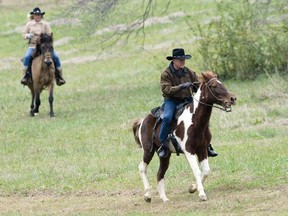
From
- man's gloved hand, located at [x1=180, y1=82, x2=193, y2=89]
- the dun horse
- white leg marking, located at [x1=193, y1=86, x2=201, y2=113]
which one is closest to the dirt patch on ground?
white leg marking, located at [x1=193, y1=86, x2=201, y2=113]

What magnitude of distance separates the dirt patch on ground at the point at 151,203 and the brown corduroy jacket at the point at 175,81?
1582 mm

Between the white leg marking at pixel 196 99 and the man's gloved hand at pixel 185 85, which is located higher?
the man's gloved hand at pixel 185 85

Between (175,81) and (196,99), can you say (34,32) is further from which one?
(196,99)

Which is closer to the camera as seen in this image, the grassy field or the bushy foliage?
the grassy field

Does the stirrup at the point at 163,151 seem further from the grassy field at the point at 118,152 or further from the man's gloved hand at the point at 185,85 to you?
the man's gloved hand at the point at 185,85

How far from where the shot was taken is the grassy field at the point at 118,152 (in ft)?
45.4

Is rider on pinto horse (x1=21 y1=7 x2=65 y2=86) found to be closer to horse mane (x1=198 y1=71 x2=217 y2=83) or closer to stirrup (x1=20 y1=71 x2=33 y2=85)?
stirrup (x1=20 y1=71 x2=33 y2=85)

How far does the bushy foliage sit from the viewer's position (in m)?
28.6

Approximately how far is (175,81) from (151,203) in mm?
1920

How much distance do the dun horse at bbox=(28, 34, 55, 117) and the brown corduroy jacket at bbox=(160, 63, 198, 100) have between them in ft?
40.6

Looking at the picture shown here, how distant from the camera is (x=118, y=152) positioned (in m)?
19.3

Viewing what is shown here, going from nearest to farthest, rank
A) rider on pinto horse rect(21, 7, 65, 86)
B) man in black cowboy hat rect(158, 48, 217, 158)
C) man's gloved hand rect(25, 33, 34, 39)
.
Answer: man in black cowboy hat rect(158, 48, 217, 158), man's gloved hand rect(25, 33, 34, 39), rider on pinto horse rect(21, 7, 65, 86)

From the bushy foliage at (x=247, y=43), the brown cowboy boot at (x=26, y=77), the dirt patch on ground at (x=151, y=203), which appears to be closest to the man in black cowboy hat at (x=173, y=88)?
the dirt patch on ground at (x=151, y=203)

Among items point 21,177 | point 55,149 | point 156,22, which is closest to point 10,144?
point 55,149
